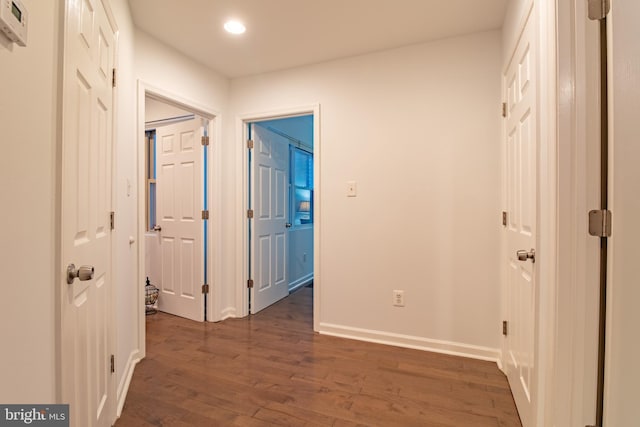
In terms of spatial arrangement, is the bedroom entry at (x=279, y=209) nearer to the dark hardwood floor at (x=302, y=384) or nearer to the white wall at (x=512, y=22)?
the dark hardwood floor at (x=302, y=384)

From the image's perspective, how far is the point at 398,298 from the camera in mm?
2549

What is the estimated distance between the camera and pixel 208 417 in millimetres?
1656

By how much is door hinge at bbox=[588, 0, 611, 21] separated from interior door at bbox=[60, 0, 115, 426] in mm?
1743

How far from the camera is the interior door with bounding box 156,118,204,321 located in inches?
120

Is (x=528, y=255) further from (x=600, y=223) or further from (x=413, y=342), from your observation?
(x=413, y=342)

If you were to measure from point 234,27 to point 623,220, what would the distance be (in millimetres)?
2482

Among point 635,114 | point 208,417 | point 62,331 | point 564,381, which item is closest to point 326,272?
point 208,417

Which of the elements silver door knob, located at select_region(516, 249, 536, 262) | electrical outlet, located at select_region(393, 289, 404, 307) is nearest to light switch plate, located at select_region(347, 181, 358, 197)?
electrical outlet, located at select_region(393, 289, 404, 307)

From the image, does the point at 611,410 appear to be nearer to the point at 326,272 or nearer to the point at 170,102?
the point at 326,272

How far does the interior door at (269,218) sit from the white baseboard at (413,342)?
0.97 meters

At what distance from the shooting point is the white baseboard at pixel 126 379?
171 cm

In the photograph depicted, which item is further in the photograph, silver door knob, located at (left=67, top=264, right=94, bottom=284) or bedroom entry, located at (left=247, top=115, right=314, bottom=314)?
bedroom entry, located at (left=247, top=115, right=314, bottom=314)

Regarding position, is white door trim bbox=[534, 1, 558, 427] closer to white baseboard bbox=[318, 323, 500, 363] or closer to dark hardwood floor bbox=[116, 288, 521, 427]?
dark hardwood floor bbox=[116, 288, 521, 427]

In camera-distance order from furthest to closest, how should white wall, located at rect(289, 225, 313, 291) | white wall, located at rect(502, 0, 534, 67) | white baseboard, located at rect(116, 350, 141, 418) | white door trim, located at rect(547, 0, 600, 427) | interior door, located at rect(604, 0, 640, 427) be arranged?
white wall, located at rect(289, 225, 313, 291), white baseboard, located at rect(116, 350, 141, 418), white wall, located at rect(502, 0, 534, 67), white door trim, located at rect(547, 0, 600, 427), interior door, located at rect(604, 0, 640, 427)
